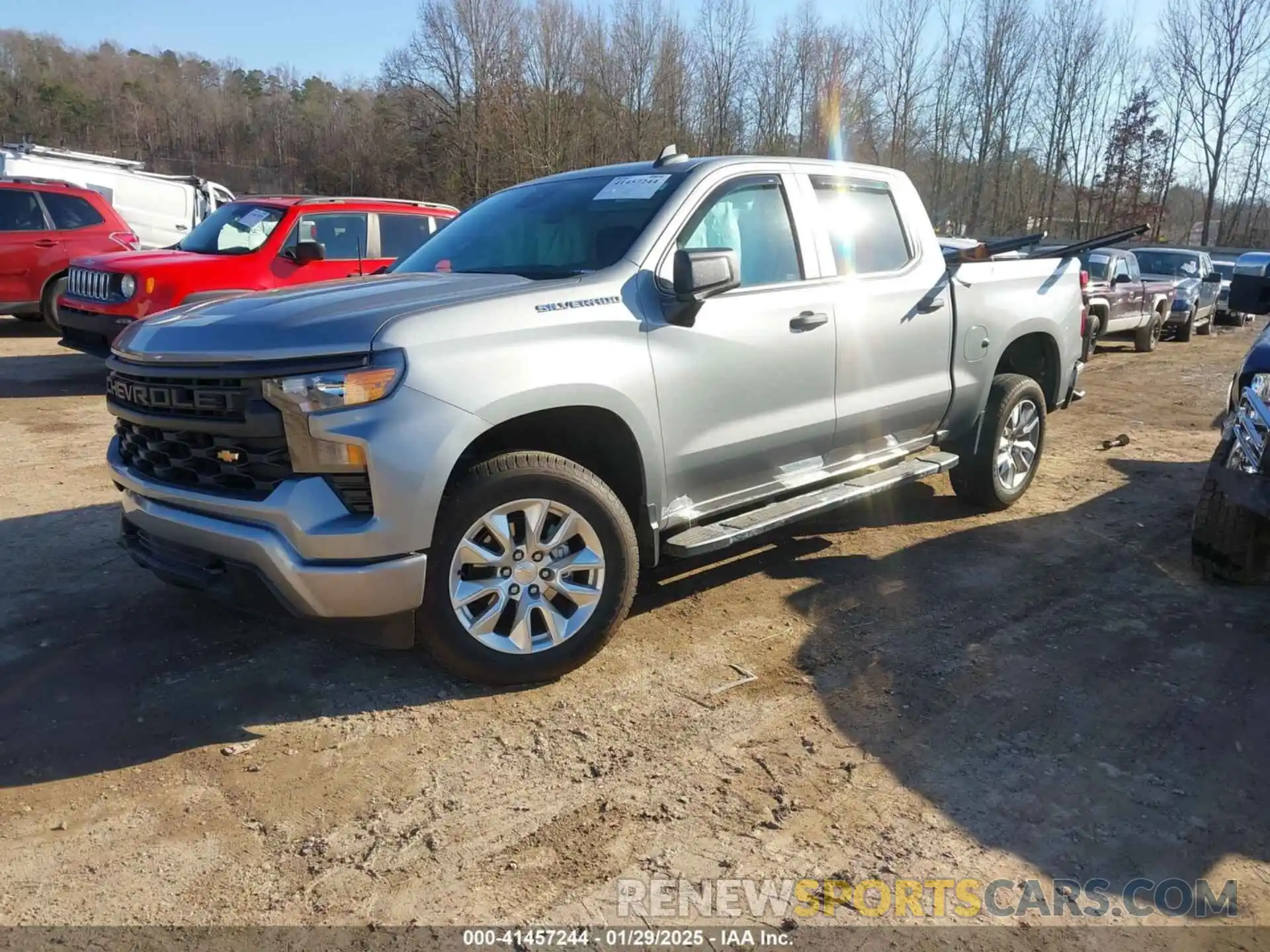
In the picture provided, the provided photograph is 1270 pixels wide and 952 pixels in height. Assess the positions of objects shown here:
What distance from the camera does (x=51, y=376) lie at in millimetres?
10008

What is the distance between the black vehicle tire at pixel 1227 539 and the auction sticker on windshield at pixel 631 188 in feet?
9.90

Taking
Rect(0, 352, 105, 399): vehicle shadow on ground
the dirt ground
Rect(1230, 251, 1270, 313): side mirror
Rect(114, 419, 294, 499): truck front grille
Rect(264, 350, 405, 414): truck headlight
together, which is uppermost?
Rect(1230, 251, 1270, 313): side mirror

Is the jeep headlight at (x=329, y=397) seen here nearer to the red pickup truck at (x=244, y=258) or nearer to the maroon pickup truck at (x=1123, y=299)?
the red pickup truck at (x=244, y=258)

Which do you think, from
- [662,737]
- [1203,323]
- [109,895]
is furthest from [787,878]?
[1203,323]

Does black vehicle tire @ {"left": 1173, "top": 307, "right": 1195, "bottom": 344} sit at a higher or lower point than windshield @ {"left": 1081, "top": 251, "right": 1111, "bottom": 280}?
lower

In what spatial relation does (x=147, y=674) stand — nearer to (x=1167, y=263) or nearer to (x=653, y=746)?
(x=653, y=746)

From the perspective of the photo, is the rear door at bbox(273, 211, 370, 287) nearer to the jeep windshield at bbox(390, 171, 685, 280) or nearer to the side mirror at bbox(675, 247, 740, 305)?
the jeep windshield at bbox(390, 171, 685, 280)

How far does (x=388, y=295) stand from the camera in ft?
11.4

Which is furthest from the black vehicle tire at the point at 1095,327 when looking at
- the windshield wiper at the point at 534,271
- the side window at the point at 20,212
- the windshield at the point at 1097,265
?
the side window at the point at 20,212

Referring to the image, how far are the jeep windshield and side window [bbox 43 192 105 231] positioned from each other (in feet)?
30.7

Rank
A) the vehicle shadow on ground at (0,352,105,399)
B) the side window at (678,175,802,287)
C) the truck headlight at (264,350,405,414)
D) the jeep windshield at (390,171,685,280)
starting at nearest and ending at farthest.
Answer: the truck headlight at (264,350,405,414) < the jeep windshield at (390,171,685,280) < the side window at (678,175,802,287) < the vehicle shadow on ground at (0,352,105,399)

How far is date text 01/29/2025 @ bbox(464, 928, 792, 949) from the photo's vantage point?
2.35 metres

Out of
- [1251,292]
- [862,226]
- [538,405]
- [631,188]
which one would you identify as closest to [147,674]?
[538,405]

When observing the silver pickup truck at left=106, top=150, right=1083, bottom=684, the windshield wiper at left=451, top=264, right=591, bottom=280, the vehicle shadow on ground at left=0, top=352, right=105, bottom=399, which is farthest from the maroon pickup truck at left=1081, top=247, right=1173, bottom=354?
the vehicle shadow on ground at left=0, top=352, right=105, bottom=399
